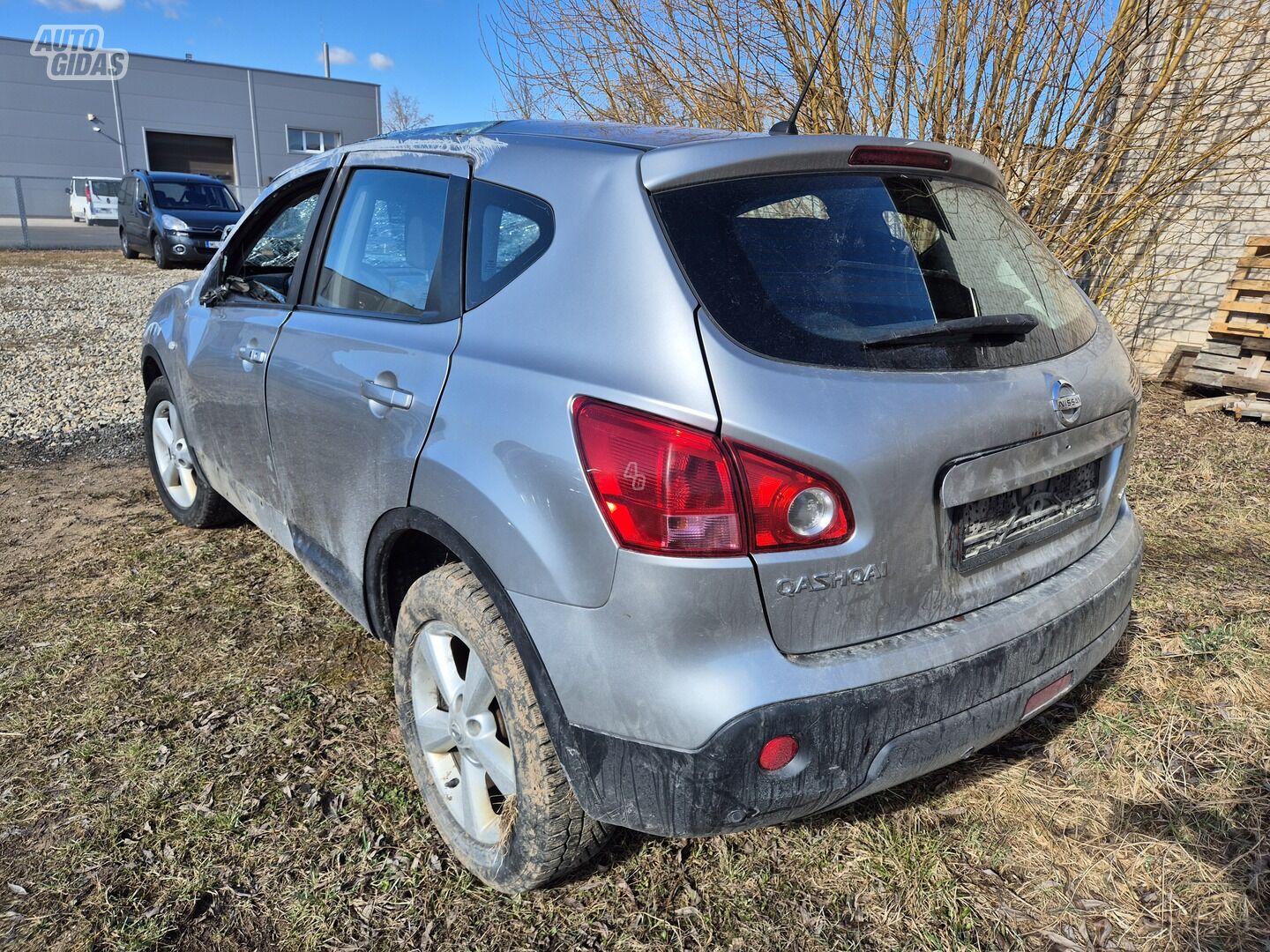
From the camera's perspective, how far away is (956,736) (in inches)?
69.9

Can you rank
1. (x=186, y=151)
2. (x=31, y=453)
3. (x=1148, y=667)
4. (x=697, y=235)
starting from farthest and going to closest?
(x=186, y=151)
(x=31, y=453)
(x=1148, y=667)
(x=697, y=235)

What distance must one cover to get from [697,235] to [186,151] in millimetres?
48861

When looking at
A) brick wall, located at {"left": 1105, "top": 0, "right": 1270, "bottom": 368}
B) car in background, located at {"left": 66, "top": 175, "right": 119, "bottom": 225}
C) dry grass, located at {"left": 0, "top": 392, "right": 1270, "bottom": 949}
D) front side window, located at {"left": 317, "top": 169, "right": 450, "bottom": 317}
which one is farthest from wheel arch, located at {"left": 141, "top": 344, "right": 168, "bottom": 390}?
car in background, located at {"left": 66, "top": 175, "right": 119, "bottom": 225}

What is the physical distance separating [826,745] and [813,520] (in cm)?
44

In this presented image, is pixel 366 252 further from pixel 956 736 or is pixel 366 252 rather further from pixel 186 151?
pixel 186 151

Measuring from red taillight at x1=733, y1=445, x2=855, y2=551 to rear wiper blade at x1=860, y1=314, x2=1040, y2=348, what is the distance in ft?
1.13

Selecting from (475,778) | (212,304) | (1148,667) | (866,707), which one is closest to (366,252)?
(212,304)

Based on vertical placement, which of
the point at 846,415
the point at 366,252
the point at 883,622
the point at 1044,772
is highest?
the point at 366,252

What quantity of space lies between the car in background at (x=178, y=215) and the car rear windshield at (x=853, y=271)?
1681 cm

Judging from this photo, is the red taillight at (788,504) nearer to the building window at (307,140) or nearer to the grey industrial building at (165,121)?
the grey industrial building at (165,121)

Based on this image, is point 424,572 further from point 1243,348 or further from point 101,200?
point 101,200

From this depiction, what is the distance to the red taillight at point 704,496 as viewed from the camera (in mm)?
1551

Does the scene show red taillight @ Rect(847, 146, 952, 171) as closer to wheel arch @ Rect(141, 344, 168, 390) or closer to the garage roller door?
wheel arch @ Rect(141, 344, 168, 390)

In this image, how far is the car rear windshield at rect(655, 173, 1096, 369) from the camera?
167 centimetres
